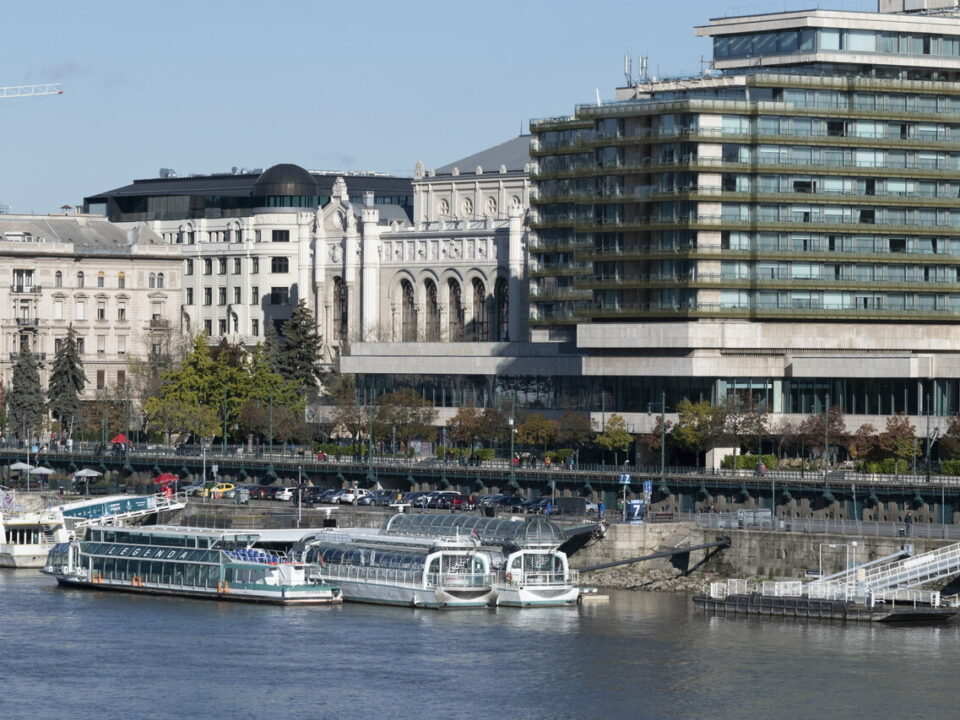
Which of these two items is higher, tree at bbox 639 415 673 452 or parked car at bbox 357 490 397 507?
tree at bbox 639 415 673 452

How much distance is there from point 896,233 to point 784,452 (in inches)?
660

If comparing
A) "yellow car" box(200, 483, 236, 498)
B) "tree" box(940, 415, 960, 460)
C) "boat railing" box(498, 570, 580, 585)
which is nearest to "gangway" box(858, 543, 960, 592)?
"boat railing" box(498, 570, 580, 585)

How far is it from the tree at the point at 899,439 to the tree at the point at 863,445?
28.6 inches

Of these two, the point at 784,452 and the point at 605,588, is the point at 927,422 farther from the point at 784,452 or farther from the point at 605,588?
the point at 605,588

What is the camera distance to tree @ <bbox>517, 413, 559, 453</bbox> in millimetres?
171625

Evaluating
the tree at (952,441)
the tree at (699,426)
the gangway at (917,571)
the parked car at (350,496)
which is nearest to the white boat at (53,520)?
the parked car at (350,496)

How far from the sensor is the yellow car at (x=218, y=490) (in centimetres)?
15750

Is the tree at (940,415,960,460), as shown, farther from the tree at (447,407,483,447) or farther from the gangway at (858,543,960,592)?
the gangway at (858,543,960,592)

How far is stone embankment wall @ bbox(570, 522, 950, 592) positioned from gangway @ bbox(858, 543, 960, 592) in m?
2.57

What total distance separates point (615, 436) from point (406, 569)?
164 ft

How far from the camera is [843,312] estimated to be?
16788 centimetres

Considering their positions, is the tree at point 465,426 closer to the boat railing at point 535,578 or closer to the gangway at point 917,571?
the boat railing at point 535,578

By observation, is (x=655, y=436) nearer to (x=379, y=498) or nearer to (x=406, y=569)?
(x=379, y=498)

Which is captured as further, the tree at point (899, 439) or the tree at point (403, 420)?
the tree at point (403, 420)
